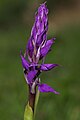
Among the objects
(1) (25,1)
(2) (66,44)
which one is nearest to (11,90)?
(2) (66,44)

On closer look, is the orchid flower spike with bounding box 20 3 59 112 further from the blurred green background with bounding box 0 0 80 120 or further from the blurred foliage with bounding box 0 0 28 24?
the blurred foliage with bounding box 0 0 28 24

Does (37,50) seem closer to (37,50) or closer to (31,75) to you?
(37,50)

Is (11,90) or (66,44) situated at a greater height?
(11,90)

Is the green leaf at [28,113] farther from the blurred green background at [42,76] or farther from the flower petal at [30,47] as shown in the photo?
the blurred green background at [42,76]

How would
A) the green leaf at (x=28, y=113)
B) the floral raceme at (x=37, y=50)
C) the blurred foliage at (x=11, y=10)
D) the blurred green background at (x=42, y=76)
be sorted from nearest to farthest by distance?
the floral raceme at (x=37, y=50) → the green leaf at (x=28, y=113) → the blurred green background at (x=42, y=76) → the blurred foliage at (x=11, y=10)

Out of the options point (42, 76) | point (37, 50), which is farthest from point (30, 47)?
point (42, 76)

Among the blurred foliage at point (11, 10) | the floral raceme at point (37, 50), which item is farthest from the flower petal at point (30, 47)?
the blurred foliage at point (11, 10)

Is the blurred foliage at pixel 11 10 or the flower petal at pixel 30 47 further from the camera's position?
the blurred foliage at pixel 11 10

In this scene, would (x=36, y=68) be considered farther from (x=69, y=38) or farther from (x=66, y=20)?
(x=66, y=20)
